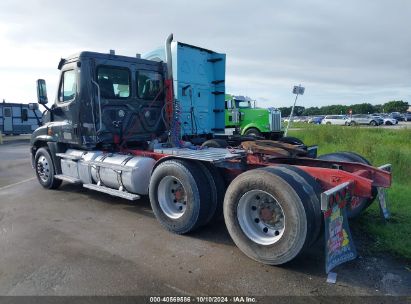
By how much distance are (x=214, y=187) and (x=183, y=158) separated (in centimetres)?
62

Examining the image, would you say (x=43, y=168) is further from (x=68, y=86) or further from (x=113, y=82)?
(x=113, y=82)

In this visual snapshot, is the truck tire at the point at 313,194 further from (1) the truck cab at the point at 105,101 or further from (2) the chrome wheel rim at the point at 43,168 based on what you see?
(2) the chrome wheel rim at the point at 43,168

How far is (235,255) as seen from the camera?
14.9 ft

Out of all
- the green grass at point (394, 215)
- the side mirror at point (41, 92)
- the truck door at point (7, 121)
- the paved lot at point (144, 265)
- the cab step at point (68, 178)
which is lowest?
the paved lot at point (144, 265)

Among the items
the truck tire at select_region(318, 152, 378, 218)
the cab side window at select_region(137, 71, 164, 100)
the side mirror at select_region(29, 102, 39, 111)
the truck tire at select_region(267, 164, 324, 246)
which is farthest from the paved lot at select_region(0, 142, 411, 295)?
the side mirror at select_region(29, 102, 39, 111)

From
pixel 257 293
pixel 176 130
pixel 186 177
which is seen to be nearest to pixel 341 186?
pixel 257 293

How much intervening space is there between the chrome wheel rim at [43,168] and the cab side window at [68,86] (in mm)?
1566

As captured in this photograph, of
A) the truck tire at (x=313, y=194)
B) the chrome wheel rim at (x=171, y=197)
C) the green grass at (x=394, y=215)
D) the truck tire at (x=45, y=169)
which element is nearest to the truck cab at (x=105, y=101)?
the truck tire at (x=45, y=169)

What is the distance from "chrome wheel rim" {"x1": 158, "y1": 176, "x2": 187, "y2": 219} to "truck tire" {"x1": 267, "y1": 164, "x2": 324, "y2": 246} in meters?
1.86

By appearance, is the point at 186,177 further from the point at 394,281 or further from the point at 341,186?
the point at 394,281

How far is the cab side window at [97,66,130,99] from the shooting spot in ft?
23.8

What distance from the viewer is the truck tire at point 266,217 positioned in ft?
13.0

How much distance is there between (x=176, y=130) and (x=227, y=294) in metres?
4.80

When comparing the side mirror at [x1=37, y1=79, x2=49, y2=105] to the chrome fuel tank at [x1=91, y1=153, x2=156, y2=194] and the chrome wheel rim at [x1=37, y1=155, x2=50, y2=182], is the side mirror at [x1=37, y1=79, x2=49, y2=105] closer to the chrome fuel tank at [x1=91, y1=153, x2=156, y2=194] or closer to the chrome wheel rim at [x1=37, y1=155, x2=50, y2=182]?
the chrome wheel rim at [x1=37, y1=155, x2=50, y2=182]
